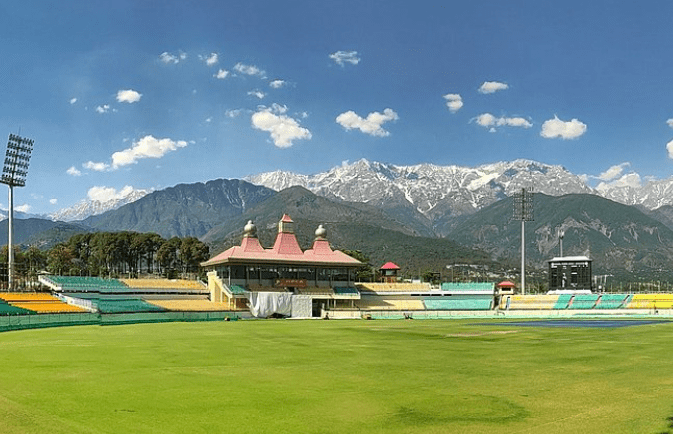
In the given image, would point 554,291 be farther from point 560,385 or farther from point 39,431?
point 39,431

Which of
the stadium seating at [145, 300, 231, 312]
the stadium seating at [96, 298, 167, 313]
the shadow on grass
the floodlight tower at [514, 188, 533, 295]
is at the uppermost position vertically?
the floodlight tower at [514, 188, 533, 295]

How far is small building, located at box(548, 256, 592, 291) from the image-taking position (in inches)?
3930

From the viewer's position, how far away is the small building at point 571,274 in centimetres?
9981

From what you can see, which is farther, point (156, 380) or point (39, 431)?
point (156, 380)

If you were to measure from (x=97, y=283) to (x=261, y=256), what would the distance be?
23.5 meters

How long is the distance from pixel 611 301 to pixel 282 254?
49946 millimetres

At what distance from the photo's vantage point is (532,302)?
97000mm

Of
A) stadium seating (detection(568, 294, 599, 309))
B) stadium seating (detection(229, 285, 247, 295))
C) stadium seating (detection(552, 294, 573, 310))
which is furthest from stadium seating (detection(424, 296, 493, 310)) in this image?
stadium seating (detection(229, 285, 247, 295))

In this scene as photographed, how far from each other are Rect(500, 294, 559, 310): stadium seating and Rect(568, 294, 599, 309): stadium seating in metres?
2.67

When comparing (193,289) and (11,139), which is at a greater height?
(11,139)

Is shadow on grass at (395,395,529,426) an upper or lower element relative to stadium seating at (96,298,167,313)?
upper

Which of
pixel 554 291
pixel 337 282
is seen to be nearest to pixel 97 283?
pixel 337 282

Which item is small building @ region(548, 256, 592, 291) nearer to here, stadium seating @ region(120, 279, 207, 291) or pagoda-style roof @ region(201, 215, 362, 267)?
pagoda-style roof @ region(201, 215, 362, 267)

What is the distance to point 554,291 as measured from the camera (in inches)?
4008
